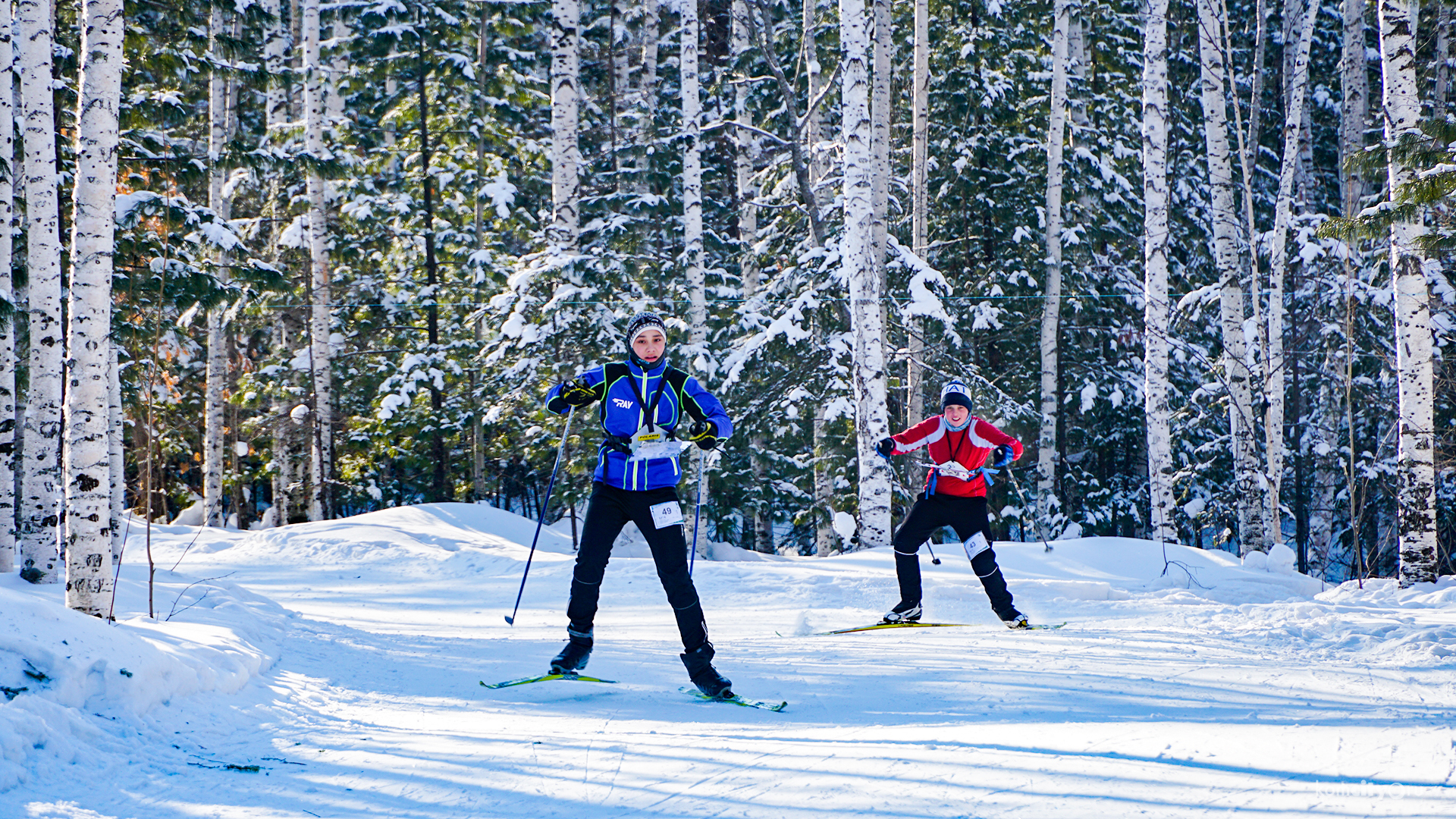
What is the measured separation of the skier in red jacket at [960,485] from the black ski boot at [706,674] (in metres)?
2.62

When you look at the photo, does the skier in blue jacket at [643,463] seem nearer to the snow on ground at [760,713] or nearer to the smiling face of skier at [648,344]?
the smiling face of skier at [648,344]

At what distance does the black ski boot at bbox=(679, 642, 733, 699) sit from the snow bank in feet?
7.70

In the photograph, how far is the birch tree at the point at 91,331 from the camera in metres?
6.73

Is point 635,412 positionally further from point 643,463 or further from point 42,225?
point 42,225

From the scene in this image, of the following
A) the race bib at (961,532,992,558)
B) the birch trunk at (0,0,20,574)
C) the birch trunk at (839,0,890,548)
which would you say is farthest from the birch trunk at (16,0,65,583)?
the birch trunk at (839,0,890,548)

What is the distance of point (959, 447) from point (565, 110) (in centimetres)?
1195

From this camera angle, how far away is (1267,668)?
5891mm

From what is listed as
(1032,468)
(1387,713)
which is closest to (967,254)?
(1032,468)

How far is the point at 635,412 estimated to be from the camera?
567 centimetres

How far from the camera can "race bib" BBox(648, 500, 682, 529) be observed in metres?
5.59

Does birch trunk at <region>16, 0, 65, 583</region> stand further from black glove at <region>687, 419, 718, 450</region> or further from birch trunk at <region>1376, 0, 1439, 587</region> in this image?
birch trunk at <region>1376, 0, 1439, 587</region>

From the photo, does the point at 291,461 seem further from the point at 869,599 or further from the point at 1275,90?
the point at 1275,90

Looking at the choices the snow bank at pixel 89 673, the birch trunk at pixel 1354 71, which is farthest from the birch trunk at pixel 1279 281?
the snow bank at pixel 89 673

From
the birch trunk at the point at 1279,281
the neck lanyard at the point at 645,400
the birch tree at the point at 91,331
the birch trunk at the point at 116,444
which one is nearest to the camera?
the neck lanyard at the point at 645,400
